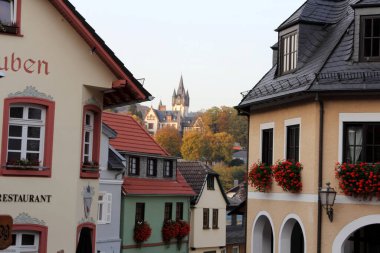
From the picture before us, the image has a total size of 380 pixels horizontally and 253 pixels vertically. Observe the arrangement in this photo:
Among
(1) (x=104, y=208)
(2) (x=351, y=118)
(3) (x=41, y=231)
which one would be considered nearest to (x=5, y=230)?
(3) (x=41, y=231)

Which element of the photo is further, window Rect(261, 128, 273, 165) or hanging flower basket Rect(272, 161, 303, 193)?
window Rect(261, 128, 273, 165)

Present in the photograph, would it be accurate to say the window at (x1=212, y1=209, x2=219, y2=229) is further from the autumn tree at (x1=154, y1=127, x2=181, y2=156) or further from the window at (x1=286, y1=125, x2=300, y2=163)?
the autumn tree at (x1=154, y1=127, x2=181, y2=156)

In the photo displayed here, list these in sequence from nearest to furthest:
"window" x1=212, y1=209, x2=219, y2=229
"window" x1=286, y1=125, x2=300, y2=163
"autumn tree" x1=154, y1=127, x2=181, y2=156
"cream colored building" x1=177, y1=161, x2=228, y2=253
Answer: "window" x1=286, y1=125, x2=300, y2=163 < "cream colored building" x1=177, y1=161, x2=228, y2=253 < "window" x1=212, y1=209, x2=219, y2=229 < "autumn tree" x1=154, y1=127, x2=181, y2=156

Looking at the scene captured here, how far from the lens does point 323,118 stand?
1978 centimetres

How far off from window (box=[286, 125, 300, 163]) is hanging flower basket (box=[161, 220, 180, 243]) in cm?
2081

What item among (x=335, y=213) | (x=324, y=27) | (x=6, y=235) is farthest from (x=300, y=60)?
(x=6, y=235)

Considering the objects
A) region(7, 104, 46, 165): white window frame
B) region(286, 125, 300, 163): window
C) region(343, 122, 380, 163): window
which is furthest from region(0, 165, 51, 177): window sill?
region(343, 122, 380, 163): window

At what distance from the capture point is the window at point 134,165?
130 ft

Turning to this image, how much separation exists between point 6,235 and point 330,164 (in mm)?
10984

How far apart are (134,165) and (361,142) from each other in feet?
71.3

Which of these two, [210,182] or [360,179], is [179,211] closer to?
[210,182]

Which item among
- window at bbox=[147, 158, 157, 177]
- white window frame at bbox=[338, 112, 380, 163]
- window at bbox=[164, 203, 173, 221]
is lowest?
window at bbox=[164, 203, 173, 221]

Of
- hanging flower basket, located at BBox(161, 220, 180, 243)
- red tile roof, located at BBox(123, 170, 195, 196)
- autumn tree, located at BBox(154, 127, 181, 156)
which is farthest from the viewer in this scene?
autumn tree, located at BBox(154, 127, 181, 156)

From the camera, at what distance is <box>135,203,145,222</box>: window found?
39.1m
